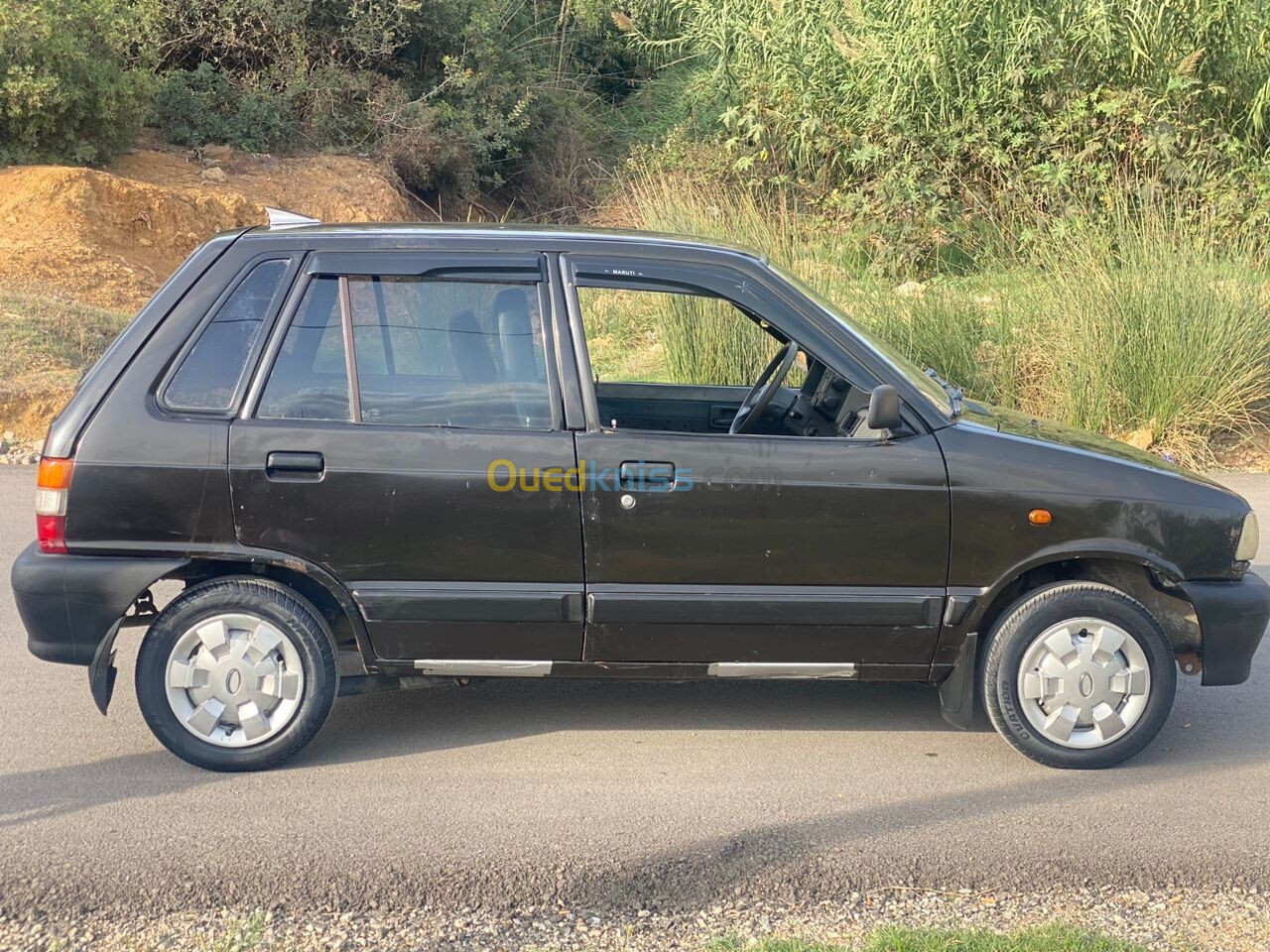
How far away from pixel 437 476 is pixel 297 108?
53.9 feet

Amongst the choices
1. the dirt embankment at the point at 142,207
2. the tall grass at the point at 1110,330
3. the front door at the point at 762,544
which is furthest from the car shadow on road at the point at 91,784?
the dirt embankment at the point at 142,207

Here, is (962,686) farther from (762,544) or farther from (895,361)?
(895,361)

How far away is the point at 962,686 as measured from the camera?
4.57 metres

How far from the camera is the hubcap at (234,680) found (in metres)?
4.39

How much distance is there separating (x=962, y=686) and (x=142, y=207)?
45.2ft

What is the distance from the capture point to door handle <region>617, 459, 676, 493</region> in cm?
438

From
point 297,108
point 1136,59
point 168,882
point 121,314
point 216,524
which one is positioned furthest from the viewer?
point 297,108

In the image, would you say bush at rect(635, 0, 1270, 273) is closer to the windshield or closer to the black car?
the windshield

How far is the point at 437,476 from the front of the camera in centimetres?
436

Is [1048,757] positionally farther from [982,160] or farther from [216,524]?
[982,160]

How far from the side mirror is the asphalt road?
1.27 meters

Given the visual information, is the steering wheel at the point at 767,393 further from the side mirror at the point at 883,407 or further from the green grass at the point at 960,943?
the green grass at the point at 960,943

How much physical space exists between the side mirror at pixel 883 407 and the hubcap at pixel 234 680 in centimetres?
214

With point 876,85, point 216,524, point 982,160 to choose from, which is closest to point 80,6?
point 876,85
